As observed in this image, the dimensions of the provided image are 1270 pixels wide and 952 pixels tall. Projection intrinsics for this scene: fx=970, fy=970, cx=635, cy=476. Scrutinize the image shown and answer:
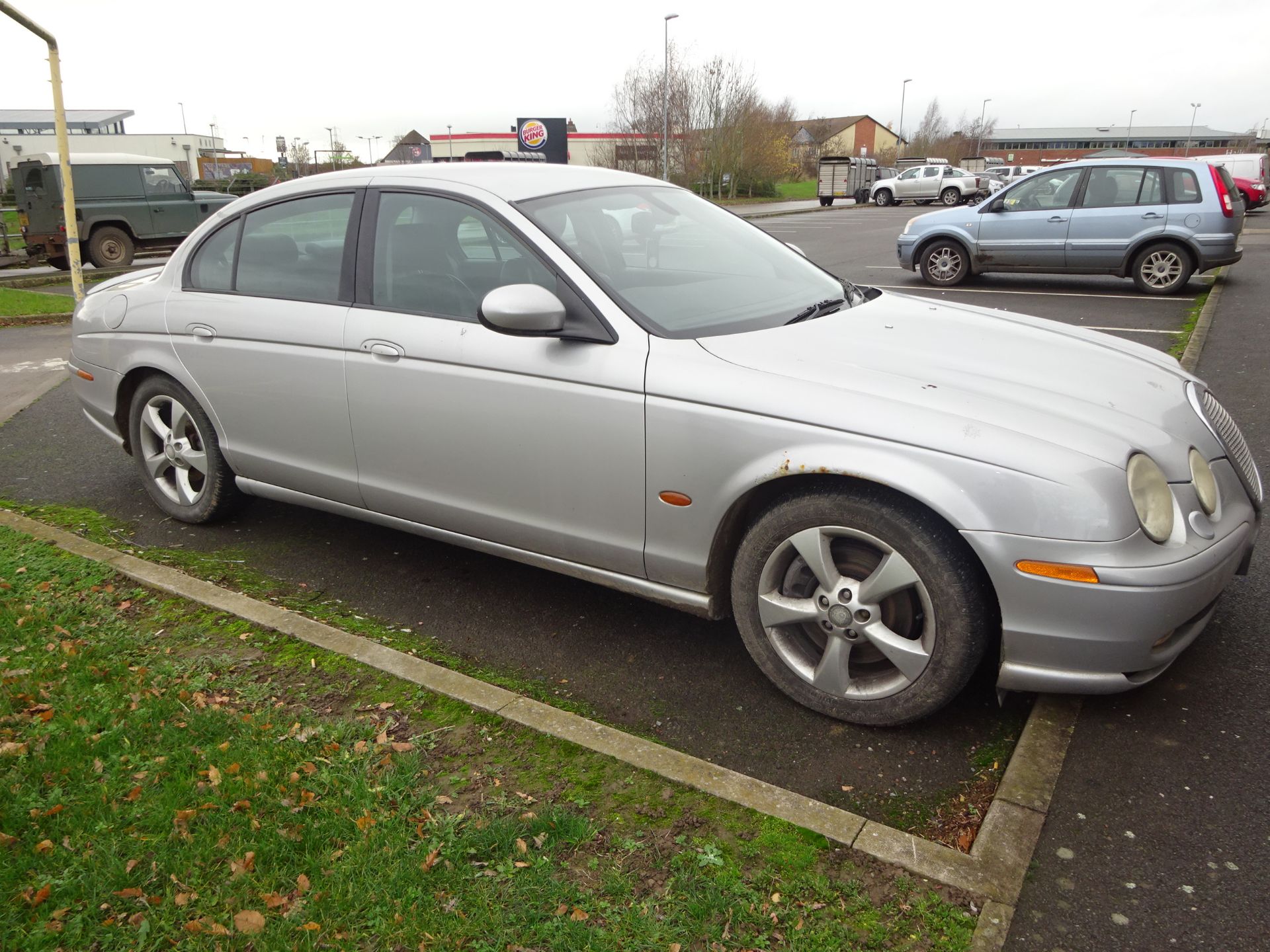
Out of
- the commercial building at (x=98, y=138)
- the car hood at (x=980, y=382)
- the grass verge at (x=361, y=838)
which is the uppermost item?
the commercial building at (x=98, y=138)

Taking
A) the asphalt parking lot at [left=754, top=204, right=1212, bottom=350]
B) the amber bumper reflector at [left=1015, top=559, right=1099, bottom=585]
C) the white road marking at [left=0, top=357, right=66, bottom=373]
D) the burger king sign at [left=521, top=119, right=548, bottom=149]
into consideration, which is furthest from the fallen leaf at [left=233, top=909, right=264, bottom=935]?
the burger king sign at [left=521, top=119, right=548, bottom=149]

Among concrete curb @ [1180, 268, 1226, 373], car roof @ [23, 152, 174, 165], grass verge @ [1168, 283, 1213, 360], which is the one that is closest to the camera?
concrete curb @ [1180, 268, 1226, 373]

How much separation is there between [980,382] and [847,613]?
→ 82 centimetres

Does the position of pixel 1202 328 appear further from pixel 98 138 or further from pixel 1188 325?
pixel 98 138

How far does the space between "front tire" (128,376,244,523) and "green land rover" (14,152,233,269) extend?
49.9ft

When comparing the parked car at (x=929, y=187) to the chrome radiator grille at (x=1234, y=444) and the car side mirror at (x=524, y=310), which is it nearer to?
the chrome radiator grille at (x=1234, y=444)

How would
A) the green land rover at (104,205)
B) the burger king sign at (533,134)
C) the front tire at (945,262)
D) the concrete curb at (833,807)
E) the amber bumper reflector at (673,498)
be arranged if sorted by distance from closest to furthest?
the concrete curb at (833,807), the amber bumper reflector at (673,498), the front tire at (945,262), the green land rover at (104,205), the burger king sign at (533,134)

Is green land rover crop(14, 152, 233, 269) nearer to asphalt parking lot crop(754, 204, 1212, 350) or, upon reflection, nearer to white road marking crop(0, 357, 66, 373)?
white road marking crop(0, 357, 66, 373)

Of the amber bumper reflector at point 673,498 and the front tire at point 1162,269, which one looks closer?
the amber bumper reflector at point 673,498

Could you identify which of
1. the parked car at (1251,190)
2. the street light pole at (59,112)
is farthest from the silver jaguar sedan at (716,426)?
the parked car at (1251,190)

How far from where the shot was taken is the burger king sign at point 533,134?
41.6m

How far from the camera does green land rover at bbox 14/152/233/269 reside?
1780cm

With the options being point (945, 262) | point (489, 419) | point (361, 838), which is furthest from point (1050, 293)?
point (361, 838)

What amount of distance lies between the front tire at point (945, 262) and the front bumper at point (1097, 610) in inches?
440
